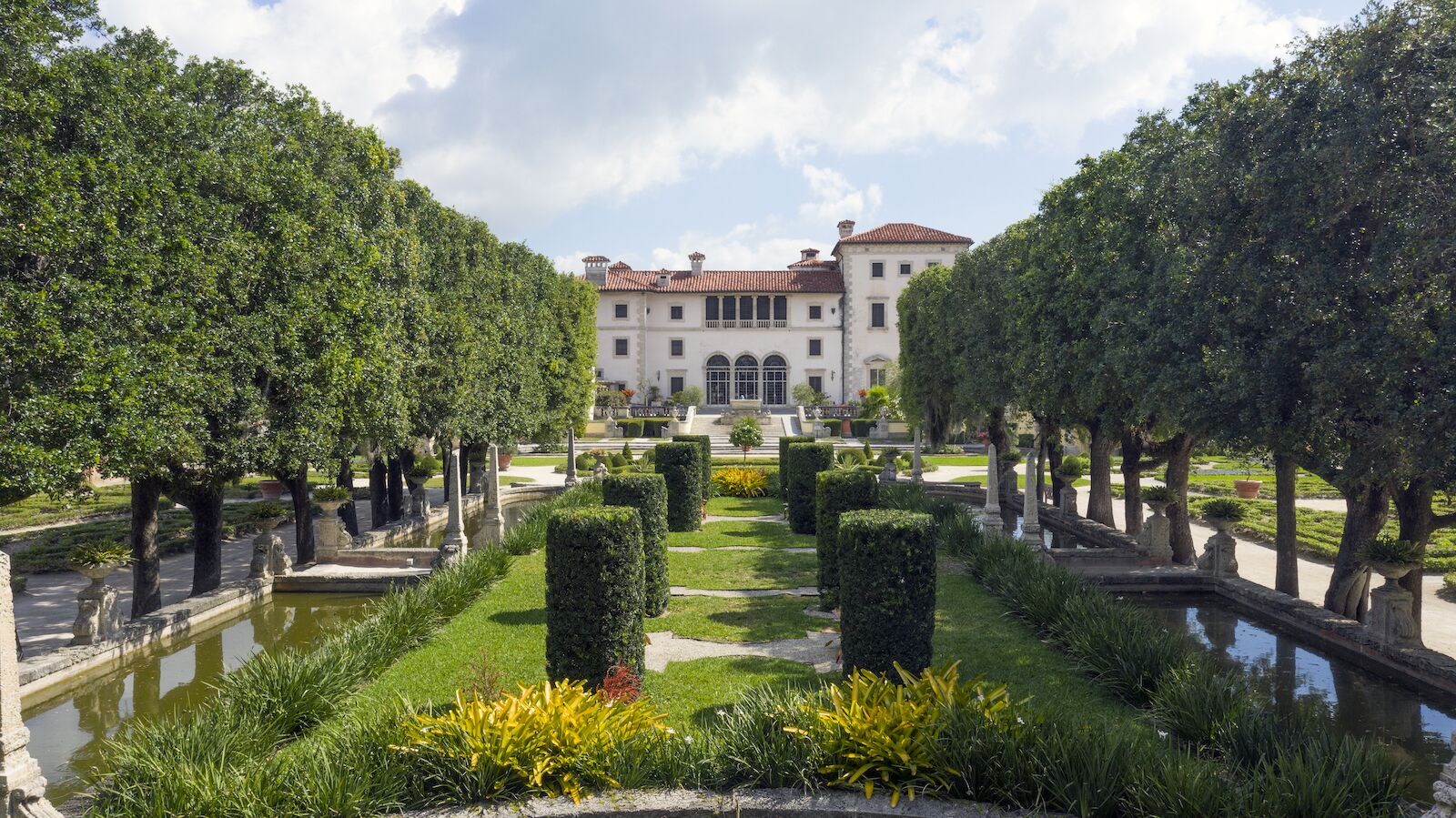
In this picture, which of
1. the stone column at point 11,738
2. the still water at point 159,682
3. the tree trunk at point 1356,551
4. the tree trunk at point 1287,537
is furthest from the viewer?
the tree trunk at point 1287,537

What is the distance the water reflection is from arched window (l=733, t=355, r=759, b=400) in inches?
1796

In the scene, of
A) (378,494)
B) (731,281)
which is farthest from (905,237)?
(378,494)

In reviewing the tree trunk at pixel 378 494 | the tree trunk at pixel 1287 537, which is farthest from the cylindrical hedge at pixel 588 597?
the tree trunk at pixel 378 494

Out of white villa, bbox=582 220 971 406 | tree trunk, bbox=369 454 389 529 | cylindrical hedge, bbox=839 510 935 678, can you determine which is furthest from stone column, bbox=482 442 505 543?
white villa, bbox=582 220 971 406

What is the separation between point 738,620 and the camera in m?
10.9

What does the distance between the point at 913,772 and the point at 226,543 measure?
16.7 metres

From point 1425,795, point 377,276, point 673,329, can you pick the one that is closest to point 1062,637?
point 1425,795

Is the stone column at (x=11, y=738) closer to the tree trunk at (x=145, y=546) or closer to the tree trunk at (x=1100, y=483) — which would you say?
the tree trunk at (x=145, y=546)

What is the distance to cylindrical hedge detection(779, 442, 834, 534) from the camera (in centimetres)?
1808

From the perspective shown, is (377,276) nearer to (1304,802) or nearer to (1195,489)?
(1304,802)

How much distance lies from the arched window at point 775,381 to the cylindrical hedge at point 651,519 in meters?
44.8

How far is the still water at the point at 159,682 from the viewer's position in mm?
7477

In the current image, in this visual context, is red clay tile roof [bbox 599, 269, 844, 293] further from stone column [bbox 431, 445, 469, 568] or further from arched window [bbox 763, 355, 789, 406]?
stone column [bbox 431, 445, 469, 568]

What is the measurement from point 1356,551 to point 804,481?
10.00 meters
